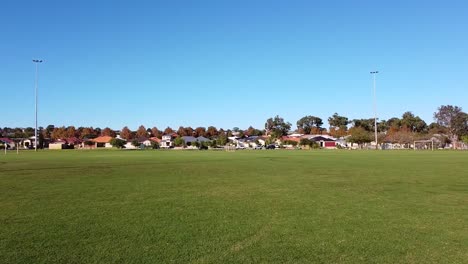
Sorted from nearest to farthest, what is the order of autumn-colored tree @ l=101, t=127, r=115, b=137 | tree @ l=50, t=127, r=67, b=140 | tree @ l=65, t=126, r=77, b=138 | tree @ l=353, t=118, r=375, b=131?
tree @ l=353, t=118, r=375, b=131 → tree @ l=50, t=127, r=67, b=140 → tree @ l=65, t=126, r=77, b=138 → autumn-colored tree @ l=101, t=127, r=115, b=137

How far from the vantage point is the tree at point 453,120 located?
12281 centimetres

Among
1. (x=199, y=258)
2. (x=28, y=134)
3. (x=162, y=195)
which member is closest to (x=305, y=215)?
(x=199, y=258)

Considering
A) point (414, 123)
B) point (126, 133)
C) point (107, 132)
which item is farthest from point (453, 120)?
point (107, 132)

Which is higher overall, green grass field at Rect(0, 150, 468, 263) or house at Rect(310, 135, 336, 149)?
house at Rect(310, 135, 336, 149)

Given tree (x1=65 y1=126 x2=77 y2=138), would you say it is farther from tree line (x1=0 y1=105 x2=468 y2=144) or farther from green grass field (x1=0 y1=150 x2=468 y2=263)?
green grass field (x1=0 y1=150 x2=468 y2=263)

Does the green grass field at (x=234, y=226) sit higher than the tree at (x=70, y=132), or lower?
lower

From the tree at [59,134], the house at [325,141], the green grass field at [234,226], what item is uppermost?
the tree at [59,134]

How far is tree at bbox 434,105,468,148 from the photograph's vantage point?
122812 millimetres

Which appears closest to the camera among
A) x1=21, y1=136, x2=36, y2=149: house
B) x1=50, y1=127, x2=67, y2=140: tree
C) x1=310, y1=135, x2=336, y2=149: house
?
x1=21, y1=136, x2=36, y2=149: house

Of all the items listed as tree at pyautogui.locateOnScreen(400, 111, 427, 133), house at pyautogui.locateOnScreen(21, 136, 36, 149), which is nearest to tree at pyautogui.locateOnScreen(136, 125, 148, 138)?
house at pyautogui.locateOnScreen(21, 136, 36, 149)

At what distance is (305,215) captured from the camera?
9.84m

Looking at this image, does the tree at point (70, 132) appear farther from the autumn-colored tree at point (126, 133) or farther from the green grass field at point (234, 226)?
the green grass field at point (234, 226)

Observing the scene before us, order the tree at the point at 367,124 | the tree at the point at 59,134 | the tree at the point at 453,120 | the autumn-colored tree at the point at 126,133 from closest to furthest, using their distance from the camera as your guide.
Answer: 1. the tree at the point at 453,120
2. the tree at the point at 367,124
3. the tree at the point at 59,134
4. the autumn-colored tree at the point at 126,133

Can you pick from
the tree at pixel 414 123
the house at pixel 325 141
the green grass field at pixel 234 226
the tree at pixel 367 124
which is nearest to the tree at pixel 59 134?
the house at pixel 325 141
